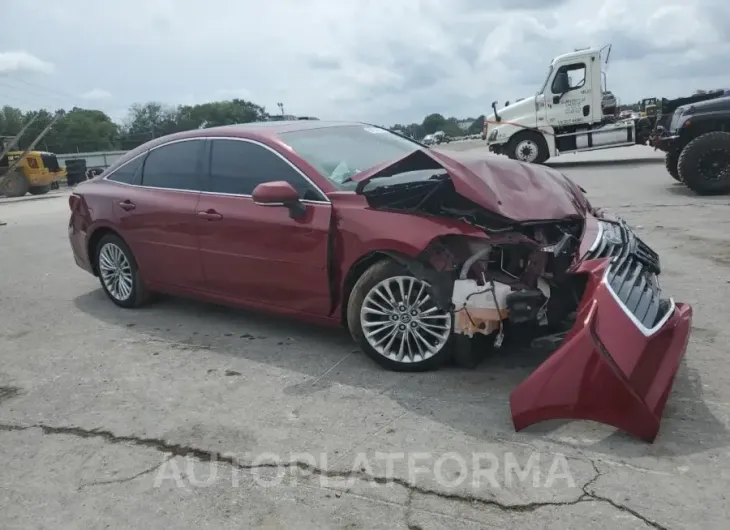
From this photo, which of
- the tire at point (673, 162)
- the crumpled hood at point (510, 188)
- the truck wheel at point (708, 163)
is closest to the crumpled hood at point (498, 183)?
the crumpled hood at point (510, 188)

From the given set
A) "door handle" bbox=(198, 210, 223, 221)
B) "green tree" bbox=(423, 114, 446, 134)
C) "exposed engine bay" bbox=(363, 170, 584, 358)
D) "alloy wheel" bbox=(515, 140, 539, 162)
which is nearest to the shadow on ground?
"exposed engine bay" bbox=(363, 170, 584, 358)

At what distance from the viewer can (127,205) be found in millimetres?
5484

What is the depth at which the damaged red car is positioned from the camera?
3.10 m

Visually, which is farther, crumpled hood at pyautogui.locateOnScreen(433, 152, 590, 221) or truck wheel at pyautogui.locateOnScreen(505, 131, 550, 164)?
truck wheel at pyautogui.locateOnScreen(505, 131, 550, 164)

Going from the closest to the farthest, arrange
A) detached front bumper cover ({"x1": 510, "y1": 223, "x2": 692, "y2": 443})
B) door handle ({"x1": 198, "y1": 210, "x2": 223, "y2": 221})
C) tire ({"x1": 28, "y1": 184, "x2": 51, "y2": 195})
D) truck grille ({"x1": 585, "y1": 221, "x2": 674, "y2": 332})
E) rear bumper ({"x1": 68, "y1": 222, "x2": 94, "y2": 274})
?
detached front bumper cover ({"x1": 510, "y1": 223, "x2": 692, "y2": 443}), truck grille ({"x1": 585, "y1": 221, "x2": 674, "y2": 332}), door handle ({"x1": 198, "y1": 210, "x2": 223, "y2": 221}), rear bumper ({"x1": 68, "y1": 222, "x2": 94, "y2": 274}), tire ({"x1": 28, "y1": 184, "x2": 51, "y2": 195})

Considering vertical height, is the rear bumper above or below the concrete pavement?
above

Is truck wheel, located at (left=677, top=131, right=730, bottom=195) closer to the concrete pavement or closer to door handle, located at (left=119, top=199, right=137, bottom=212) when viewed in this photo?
the concrete pavement

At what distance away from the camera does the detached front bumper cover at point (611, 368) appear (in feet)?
9.75

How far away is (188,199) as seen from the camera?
16.5 ft

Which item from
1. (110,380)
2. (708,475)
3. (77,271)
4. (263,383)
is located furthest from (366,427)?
(77,271)

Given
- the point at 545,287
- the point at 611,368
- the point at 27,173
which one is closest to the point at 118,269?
the point at 545,287

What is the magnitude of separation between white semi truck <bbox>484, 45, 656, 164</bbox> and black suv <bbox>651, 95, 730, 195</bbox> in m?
5.89

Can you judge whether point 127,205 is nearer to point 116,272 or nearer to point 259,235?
point 116,272

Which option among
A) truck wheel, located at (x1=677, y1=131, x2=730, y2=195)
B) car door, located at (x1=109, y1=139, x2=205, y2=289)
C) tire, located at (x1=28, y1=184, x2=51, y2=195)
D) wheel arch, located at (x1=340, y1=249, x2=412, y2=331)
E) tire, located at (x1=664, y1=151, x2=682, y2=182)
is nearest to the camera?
wheel arch, located at (x1=340, y1=249, x2=412, y2=331)
